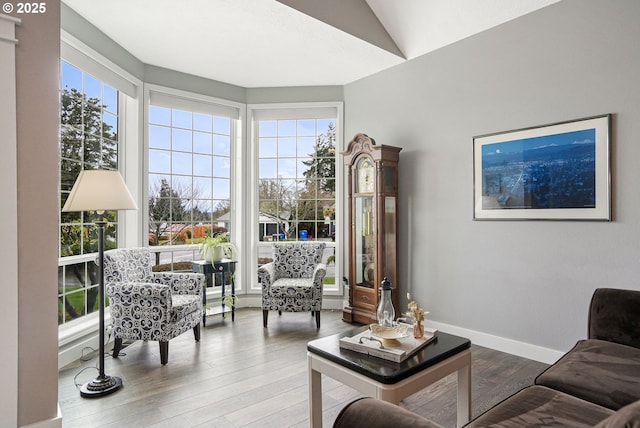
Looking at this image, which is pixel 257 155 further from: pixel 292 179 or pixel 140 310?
pixel 140 310

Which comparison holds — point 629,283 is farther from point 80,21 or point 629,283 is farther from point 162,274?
point 80,21

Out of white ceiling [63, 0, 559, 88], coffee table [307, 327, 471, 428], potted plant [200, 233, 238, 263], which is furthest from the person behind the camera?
potted plant [200, 233, 238, 263]

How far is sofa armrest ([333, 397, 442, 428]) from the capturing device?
3.15ft

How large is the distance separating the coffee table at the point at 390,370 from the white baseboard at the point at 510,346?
1381mm

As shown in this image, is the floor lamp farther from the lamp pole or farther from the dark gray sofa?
the dark gray sofa

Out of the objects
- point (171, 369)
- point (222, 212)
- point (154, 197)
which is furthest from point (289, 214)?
point (171, 369)

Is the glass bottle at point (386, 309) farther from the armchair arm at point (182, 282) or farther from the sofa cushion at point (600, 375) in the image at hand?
the armchair arm at point (182, 282)

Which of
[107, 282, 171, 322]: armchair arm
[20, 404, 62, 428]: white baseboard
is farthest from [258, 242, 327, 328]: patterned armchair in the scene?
[20, 404, 62, 428]: white baseboard

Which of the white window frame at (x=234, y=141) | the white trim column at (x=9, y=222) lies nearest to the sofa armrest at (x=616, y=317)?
the white trim column at (x=9, y=222)

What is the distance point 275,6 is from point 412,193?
7.27 feet

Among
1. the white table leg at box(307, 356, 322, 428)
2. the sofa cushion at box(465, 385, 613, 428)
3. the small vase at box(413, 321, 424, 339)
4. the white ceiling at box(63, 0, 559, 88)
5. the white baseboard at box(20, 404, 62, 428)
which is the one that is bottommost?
the white baseboard at box(20, 404, 62, 428)

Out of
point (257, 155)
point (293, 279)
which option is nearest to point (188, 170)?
point (257, 155)

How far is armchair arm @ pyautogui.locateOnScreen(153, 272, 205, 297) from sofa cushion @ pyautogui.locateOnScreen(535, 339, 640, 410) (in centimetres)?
284

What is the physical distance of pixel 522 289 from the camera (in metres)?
3.11
